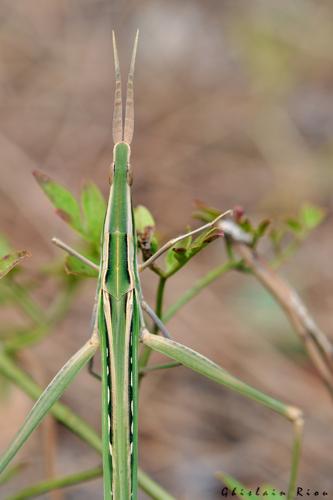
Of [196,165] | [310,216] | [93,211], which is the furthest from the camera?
[196,165]

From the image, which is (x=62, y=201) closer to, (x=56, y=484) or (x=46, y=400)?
(x=46, y=400)

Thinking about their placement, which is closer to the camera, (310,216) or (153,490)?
(153,490)

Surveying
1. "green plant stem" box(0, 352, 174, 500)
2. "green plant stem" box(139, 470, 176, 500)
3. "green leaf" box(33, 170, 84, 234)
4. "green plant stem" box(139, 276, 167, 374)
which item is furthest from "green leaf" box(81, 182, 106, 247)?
"green plant stem" box(139, 470, 176, 500)

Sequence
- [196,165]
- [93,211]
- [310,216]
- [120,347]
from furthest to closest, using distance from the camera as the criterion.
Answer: [196,165] → [310,216] → [93,211] → [120,347]

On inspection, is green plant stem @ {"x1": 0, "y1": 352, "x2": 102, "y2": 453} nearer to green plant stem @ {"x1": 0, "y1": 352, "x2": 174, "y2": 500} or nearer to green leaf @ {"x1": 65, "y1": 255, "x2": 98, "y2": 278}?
green plant stem @ {"x1": 0, "y1": 352, "x2": 174, "y2": 500}

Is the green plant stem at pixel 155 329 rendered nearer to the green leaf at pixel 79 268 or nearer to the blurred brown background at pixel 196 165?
the green leaf at pixel 79 268

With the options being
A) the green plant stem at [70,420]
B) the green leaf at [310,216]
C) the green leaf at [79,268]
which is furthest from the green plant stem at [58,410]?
the green leaf at [310,216]

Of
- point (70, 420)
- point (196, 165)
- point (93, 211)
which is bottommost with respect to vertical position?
point (70, 420)

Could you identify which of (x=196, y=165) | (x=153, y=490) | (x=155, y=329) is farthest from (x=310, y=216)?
(x=196, y=165)

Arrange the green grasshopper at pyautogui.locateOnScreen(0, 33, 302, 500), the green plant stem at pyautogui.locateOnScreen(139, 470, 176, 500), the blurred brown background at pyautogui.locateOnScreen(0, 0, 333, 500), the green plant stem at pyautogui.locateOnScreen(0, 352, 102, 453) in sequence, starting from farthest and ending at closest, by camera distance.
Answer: the blurred brown background at pyautogui.locateOnScreen(0, 0, 333, 500), the green plant stem at pyautogui.locateOnScreen(0, 352, 102, 453), the green plant stem at pyautogui.locateOnScreen(139, 470, 176, 500), the green grasshopper at pyautogui.locateOnScreen(0, 33, 302, 500)
